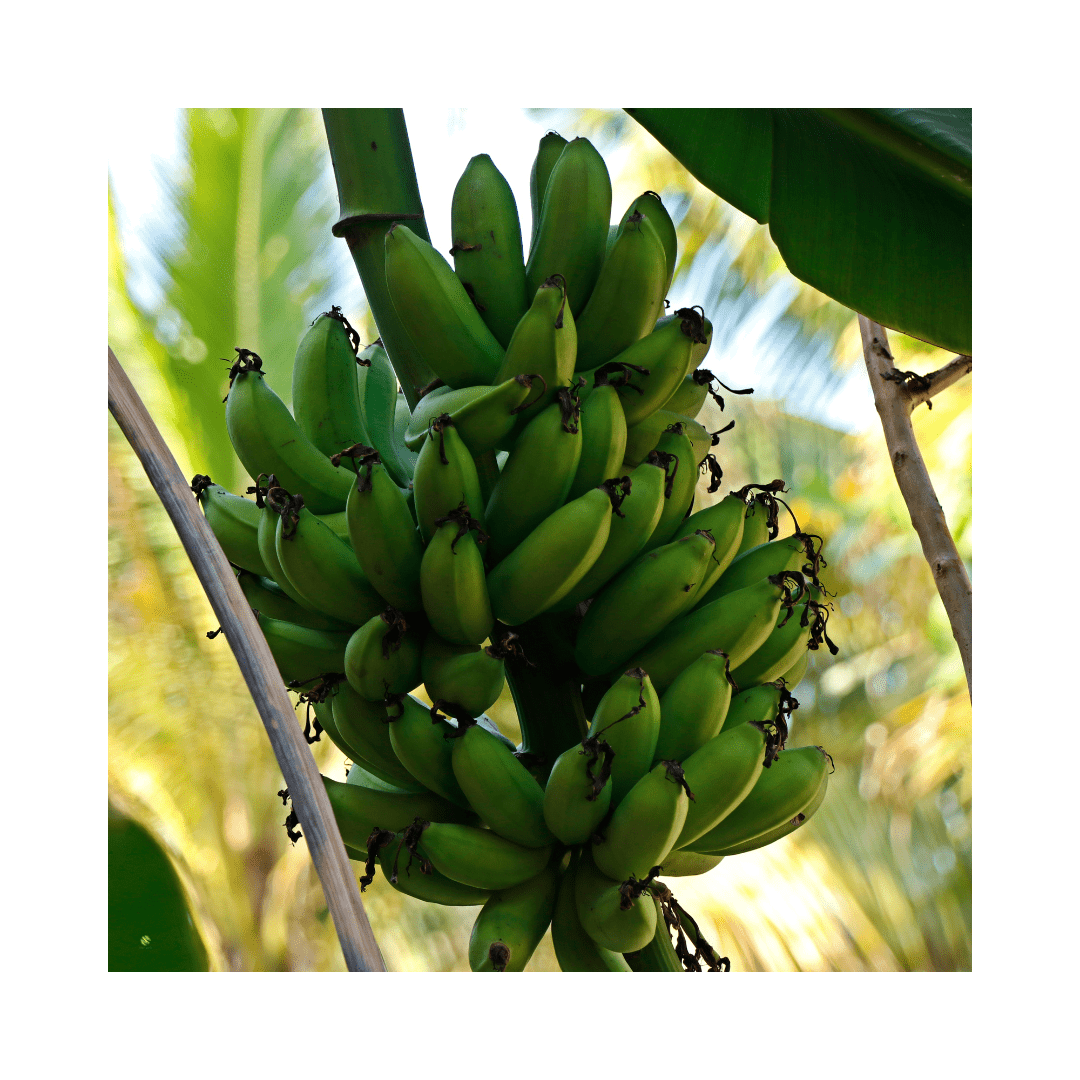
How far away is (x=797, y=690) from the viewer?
144 centimetres

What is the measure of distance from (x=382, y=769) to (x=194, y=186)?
3.06 feet

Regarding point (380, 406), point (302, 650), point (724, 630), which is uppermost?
point (380, 406)

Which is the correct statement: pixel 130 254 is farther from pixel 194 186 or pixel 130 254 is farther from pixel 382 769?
pixel 382 769

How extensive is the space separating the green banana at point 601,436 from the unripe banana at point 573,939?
0.87 ft

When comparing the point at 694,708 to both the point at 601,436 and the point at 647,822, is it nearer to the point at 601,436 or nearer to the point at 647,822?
the point at 647,822

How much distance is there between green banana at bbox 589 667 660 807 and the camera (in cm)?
57

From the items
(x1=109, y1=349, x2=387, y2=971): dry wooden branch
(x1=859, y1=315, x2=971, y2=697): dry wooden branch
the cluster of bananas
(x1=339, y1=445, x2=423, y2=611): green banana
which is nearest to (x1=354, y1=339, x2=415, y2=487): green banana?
the cluster of bananas

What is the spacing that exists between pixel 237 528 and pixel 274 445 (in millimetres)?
76

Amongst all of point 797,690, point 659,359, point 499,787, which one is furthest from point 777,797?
point 797,690

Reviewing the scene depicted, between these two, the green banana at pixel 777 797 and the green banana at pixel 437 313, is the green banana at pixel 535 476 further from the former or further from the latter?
the green banana at pixel 777 797

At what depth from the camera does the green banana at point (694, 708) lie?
0.60 m

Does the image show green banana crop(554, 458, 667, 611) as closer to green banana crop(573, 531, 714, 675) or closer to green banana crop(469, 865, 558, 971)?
green banana crop(573, 531, 714, 675)
